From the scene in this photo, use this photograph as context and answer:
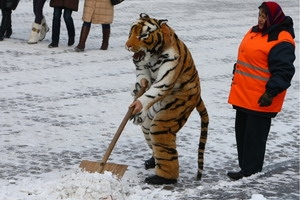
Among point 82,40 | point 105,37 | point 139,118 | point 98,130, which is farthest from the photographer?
point 105,37

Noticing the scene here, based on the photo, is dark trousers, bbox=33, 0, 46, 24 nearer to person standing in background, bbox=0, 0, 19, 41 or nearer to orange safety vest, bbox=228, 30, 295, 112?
person standing in background, bbox=0, 0, 19, 41

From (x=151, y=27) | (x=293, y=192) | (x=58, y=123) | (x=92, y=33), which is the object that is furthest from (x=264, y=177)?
(x=92, y=33)

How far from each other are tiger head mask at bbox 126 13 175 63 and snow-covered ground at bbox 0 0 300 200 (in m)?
1.02

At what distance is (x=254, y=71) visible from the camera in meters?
6.41

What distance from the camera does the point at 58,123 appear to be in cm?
812

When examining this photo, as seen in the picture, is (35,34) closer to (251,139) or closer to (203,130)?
(203,130)

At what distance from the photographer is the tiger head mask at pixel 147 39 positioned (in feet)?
19.8

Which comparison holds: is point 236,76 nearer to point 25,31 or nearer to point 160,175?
point 160,175

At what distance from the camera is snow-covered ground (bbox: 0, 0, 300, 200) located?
6090mm

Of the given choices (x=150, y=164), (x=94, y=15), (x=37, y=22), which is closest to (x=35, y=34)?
(x=37, y=22)

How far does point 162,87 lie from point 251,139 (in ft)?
3.42

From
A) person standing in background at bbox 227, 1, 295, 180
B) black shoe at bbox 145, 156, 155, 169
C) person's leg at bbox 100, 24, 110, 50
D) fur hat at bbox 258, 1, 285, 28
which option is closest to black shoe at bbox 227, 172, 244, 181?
person standing in background at bbox 227, 1, 295, 180

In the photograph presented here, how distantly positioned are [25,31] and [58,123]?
5957 millimetres

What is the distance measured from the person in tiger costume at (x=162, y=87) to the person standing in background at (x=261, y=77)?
40cm
